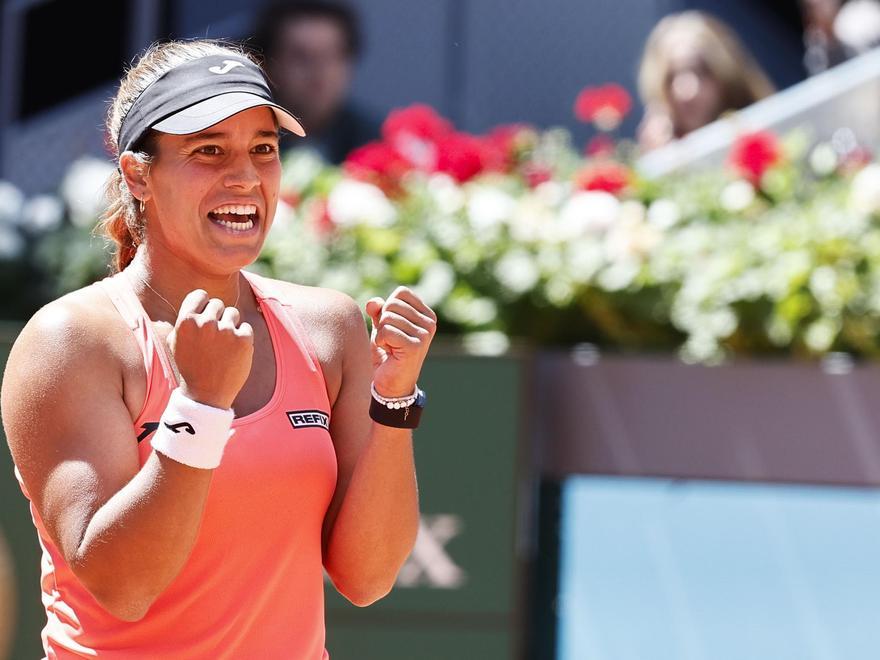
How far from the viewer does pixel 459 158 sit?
196 inches

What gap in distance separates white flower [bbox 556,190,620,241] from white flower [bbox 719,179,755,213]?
0.36 metres

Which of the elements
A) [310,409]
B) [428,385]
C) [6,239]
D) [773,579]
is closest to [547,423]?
[428,385]

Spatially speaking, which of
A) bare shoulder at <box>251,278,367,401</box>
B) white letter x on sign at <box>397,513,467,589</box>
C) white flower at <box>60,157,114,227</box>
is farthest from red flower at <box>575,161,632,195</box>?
bare shoulder at <box>251,278,367,401</box>

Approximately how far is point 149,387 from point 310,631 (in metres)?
0.37

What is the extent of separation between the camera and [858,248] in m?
4.10

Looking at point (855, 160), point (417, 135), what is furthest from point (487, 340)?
point (855, 160)

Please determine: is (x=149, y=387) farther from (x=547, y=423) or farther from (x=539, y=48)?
(x=539, y=48)

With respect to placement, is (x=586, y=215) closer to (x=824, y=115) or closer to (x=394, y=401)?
(x=824, y=115)

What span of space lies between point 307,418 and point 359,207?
9.23 feet

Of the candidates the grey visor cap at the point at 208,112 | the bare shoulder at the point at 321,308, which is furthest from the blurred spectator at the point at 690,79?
the grey visor cap at the point at 208,112

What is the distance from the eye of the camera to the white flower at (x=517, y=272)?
13.8ft

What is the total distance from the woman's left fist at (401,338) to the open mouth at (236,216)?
0.60 ft

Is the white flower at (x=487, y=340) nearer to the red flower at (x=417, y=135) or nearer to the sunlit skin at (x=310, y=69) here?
the red flower at (x=417, y=135)

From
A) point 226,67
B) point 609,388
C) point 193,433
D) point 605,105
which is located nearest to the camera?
point 193,433
